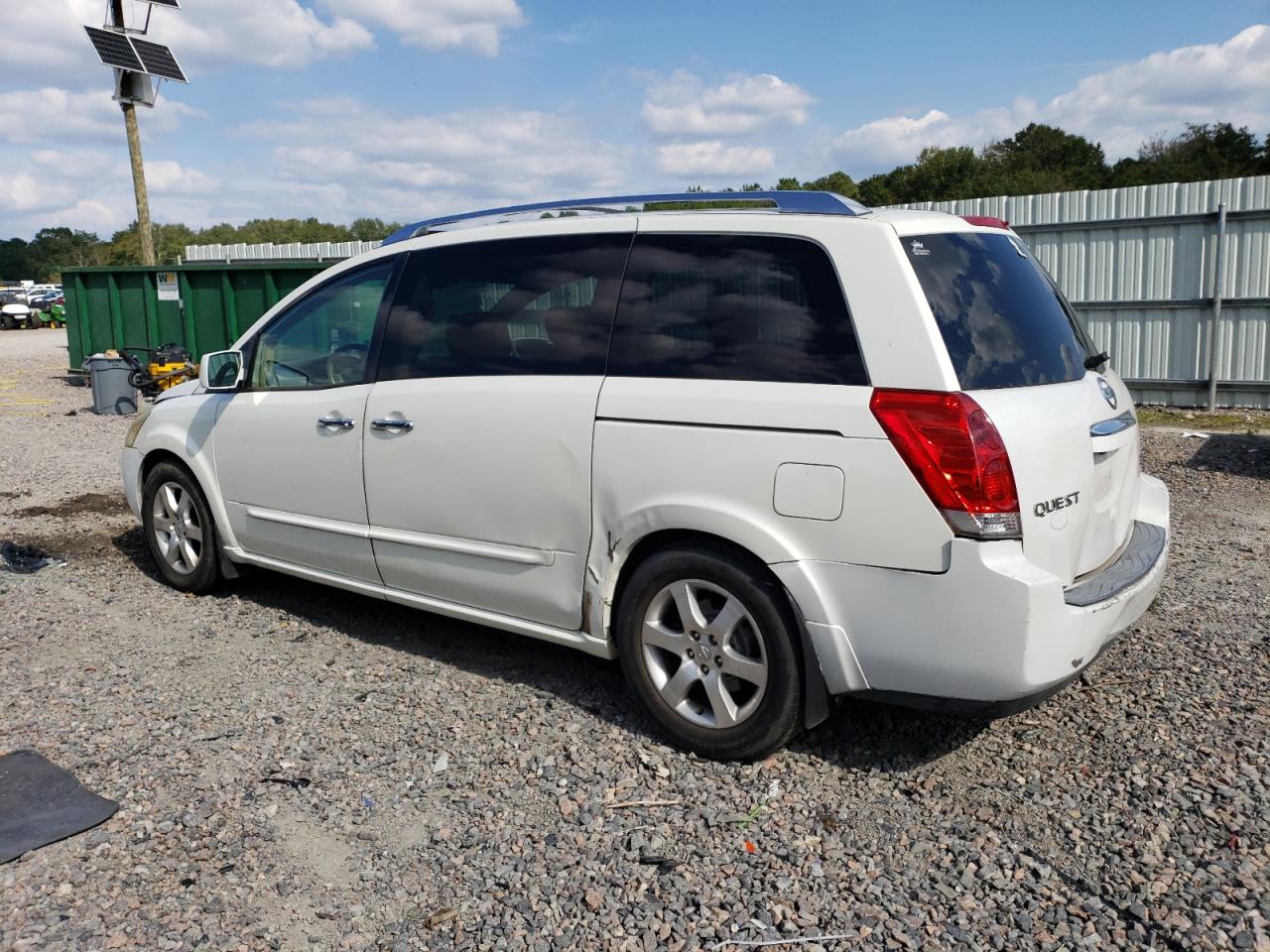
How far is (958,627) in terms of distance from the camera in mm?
3322

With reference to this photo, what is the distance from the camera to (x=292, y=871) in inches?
130

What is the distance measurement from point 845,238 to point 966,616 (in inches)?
50.9

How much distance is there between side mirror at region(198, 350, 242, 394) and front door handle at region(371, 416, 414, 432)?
4.13ft

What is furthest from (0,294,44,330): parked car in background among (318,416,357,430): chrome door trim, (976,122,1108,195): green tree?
(318,416,357,430): chrome door trim

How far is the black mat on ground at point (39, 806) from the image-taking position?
349 centimetres

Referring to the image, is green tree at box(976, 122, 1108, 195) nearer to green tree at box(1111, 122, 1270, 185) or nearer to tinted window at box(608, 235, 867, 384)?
green tree at box(1111, 122, 1270, 185)

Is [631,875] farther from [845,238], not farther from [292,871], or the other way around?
[845,238]

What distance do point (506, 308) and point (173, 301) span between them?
14.9 metres

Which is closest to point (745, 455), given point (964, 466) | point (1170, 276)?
point (964, 466)

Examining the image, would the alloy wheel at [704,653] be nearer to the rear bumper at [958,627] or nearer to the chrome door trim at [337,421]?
the rear bumper at [958,627]

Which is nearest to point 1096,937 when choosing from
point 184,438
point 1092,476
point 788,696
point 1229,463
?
point 788,696

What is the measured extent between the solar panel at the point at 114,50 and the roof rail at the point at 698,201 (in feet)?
63.6

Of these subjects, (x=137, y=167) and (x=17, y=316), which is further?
(x=17, y=316)

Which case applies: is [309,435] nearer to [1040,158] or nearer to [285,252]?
[285,252]
